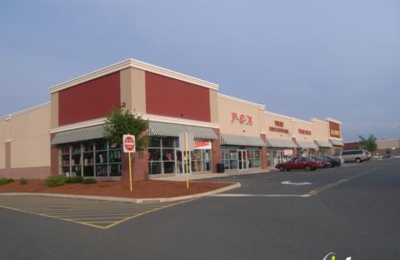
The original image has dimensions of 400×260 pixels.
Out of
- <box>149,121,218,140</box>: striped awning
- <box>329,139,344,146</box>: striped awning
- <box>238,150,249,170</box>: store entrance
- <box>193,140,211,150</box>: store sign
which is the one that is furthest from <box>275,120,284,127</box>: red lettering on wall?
<box>329,139,344,146</box>: striped awning

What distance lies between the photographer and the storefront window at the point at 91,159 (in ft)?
102

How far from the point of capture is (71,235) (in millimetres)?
9969

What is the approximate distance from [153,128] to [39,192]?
947cm

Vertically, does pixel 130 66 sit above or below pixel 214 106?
above

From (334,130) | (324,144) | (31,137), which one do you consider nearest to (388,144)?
(334,130)

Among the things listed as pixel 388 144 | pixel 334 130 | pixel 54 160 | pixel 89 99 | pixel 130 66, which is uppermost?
pixel 130 66

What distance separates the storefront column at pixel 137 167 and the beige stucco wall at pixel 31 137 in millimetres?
12092

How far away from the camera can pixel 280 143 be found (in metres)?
54.7

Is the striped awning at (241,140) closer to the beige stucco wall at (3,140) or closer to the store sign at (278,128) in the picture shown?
the store sign at (278,128)

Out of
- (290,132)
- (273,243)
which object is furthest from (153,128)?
(290,132)

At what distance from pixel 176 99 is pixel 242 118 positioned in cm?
1292

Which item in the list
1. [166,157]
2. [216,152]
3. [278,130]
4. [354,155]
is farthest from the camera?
[354,155]

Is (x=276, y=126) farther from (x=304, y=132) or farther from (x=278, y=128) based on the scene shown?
(x=304, y=132)

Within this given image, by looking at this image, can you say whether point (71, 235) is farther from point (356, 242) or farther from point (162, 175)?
point (162, 175)
